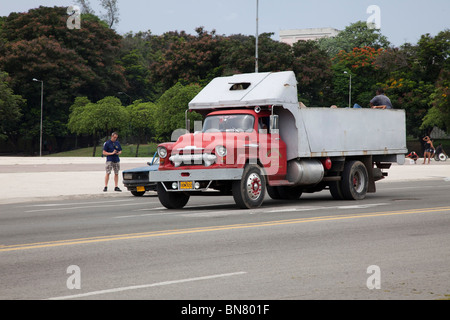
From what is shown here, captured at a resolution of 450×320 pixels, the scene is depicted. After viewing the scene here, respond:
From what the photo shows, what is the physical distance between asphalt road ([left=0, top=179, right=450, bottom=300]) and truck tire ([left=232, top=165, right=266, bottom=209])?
39cm

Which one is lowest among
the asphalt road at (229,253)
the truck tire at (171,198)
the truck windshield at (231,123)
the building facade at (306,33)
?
the asphalt road at (229,253)

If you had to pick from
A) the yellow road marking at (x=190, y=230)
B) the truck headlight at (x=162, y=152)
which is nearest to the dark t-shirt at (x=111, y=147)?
the truck headlight at (x=162, y=152)

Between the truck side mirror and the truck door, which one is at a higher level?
the truck side mirror

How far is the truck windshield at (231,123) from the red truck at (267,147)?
0.9 inches

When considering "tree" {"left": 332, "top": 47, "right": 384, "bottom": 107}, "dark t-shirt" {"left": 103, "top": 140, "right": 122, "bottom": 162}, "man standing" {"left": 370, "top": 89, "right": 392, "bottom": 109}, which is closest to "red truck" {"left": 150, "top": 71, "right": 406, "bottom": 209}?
"man standing" {"left": 370, "top": 89, "right": 392, "bottom": 109}

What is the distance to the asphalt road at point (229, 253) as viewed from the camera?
24.2 feet

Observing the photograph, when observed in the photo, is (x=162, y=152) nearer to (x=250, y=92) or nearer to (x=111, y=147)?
(x=250, y=92)

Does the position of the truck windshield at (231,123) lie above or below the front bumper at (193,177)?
above

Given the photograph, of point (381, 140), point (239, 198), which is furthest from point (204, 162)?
point (381, 140)

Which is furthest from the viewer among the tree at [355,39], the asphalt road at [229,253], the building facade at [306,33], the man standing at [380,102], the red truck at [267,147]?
the building facade at [306,33]

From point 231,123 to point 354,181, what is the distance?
4.32 meters

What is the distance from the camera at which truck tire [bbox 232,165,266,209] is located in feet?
52.4

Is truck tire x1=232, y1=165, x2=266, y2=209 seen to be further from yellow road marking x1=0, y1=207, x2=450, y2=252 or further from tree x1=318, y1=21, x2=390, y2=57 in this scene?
tree x1=318, y1=21, x2=390, y2=57

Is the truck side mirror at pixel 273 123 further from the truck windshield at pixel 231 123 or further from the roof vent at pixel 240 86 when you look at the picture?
the roof vent at pixel 240 86
